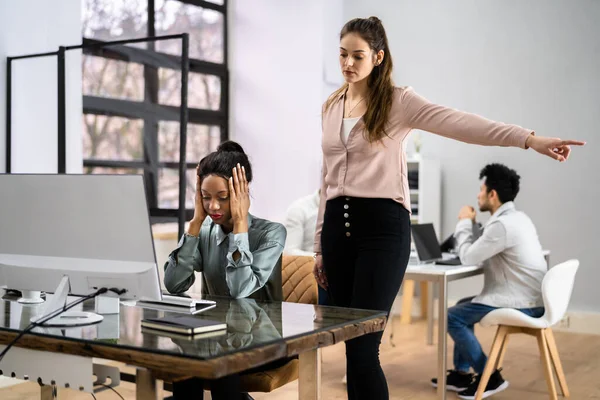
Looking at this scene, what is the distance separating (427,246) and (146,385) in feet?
9.53

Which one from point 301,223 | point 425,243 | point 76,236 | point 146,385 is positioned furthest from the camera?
point 301,223

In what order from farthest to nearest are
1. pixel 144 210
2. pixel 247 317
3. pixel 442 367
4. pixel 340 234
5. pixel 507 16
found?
pixel 507 16
pixel 442 367
pixel 340 234
pixel 247 317
pixel 144 210

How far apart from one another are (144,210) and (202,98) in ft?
16.1

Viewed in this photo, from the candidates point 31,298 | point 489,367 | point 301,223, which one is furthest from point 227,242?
point 301,223

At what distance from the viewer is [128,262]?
1.81m

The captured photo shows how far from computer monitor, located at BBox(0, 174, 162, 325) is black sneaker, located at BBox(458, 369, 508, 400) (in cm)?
247

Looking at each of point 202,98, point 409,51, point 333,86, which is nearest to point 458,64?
point 409,51

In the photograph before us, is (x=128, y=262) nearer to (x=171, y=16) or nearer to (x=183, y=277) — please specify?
(x=183, y=277)

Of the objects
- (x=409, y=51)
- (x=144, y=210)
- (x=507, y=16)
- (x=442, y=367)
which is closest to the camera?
(x=144, y=210)

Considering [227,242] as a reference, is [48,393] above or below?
below

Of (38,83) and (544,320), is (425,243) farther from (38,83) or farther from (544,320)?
(38,83)

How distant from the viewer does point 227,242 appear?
2486 mm

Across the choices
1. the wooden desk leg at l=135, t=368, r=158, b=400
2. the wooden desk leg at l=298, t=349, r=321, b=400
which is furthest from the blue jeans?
the wooden desk leg at l=135, t=368, r=158, b=400

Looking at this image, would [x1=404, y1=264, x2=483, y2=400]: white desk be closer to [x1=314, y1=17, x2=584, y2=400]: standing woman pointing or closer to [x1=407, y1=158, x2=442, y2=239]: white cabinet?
[x1=314, y1=17, x2=584, y2=400]: standing woman pointing
